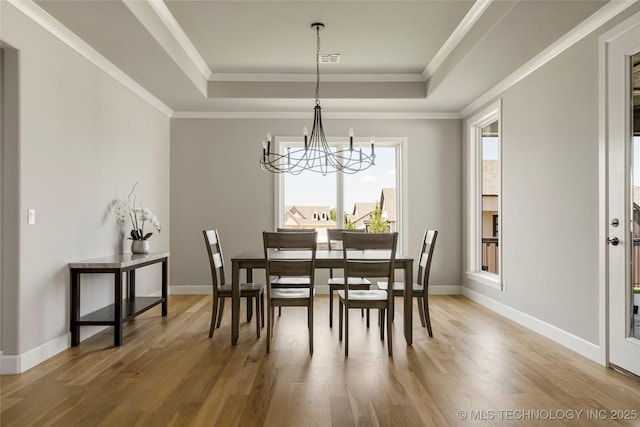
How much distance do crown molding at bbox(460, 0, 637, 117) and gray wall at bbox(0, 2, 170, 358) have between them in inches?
153

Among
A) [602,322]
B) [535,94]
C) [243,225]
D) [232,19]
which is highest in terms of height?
[232,19]

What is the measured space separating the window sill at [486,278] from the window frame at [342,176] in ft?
3.13

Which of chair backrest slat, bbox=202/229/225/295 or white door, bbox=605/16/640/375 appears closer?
white door, bbox=605/16/640/375

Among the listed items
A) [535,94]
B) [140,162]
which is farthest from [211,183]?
[535,94]

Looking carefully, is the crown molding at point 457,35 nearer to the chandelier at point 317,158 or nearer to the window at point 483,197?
the window at point 483,197

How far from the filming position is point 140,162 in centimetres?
530

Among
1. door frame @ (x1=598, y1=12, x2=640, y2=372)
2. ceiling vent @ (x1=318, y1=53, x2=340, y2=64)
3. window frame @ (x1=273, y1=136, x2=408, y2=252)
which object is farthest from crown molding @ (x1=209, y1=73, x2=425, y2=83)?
door frame @ (x1=598, y1=12, x2=640, y2=372)

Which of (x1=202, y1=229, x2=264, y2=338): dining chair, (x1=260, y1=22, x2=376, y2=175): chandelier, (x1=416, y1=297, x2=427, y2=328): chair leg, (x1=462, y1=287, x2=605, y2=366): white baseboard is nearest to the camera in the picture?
(x1=462, y1=287, x2=605, y2=366): white baseboard

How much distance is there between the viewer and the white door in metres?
3.03

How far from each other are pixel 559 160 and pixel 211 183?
429 cm

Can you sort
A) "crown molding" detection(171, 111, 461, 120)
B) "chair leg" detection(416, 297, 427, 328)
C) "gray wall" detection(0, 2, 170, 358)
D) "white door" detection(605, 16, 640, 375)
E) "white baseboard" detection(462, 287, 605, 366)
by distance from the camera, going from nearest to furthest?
"white door" detection(605, 16, 640, 375) → "gray wall" detection(0, 2, 170, 358) → "white baseboard" detection(462, 287, 605, 366) → "chair leg" detection(416, 297, 427, 328) → "crown molding" detection(171, 111, 461, 120)

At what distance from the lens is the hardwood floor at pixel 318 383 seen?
2.40 meters

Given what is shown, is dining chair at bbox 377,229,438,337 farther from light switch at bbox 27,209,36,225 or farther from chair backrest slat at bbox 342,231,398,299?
light switch at bbox 27,209,36,225

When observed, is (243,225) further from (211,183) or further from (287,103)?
(287,103)
